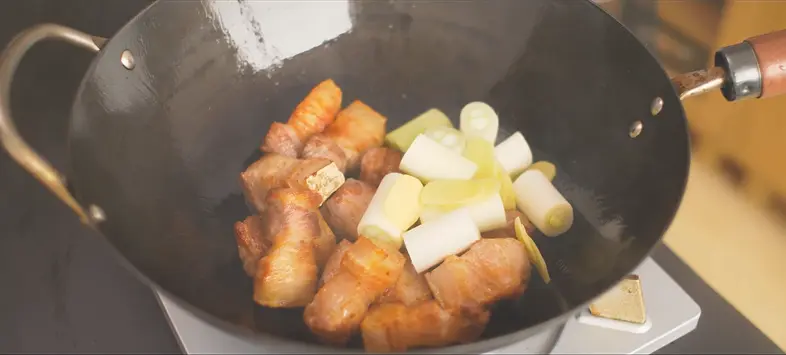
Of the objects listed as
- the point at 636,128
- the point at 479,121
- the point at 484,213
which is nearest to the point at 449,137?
the point at 479,121

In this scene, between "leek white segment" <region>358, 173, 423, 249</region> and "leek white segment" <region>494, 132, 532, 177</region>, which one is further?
"leek white segment" <region>494, 132, 532, 177</region>

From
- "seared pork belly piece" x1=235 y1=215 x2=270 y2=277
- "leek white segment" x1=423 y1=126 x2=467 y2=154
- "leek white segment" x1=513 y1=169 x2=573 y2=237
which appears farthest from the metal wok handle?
"seared pork belly piece" x1=235 y1=215 x2=270 y2=277

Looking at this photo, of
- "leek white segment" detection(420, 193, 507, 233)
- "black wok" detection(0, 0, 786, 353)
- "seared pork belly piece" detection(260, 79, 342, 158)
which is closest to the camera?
"black wok" detection(0, 0, 786, 353)

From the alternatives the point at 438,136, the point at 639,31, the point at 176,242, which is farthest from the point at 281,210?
the point at 639,31

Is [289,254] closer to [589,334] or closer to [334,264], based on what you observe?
[334,264]

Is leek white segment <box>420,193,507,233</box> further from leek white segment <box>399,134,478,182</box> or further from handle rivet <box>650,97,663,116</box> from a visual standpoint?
handle rivet <box>650,97,663,116</box>

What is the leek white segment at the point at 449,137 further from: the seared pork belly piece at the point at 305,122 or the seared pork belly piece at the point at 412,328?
the seared pork belly piece at the point at 412,328
